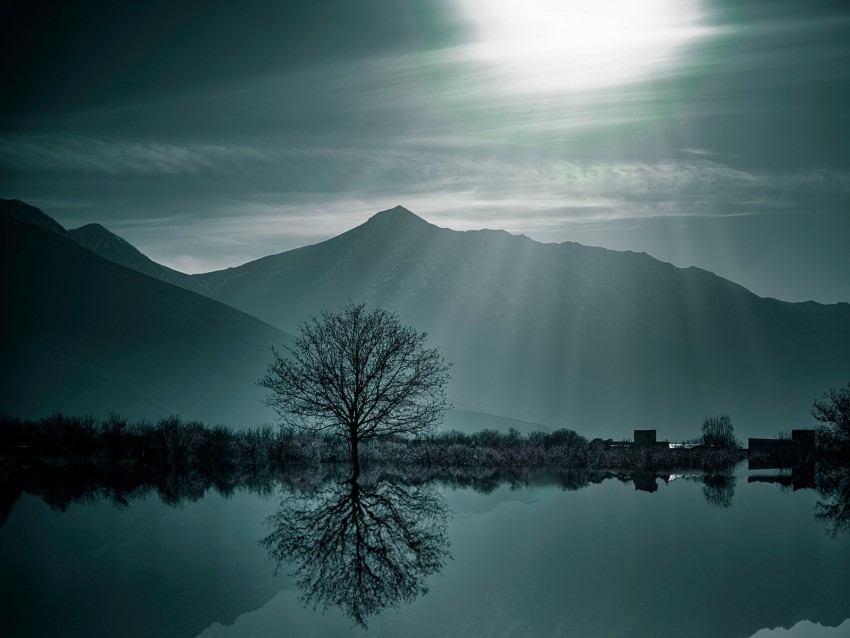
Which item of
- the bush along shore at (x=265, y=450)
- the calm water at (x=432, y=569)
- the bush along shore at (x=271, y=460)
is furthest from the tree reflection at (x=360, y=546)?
the bush along shore at (x=265, y=450)

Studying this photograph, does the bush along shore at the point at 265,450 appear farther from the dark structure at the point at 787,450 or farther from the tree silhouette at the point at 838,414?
the tree silhouette at the point at 838,414

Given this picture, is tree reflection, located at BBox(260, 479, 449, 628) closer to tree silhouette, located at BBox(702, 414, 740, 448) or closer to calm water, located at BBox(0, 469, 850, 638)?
calm water, located at BBox(0, 469, 850, 638)

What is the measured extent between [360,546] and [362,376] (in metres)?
19.6

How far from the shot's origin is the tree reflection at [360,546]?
1408 cm

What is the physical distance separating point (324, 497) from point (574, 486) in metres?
10.4

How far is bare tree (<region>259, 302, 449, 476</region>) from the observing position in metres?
36.7

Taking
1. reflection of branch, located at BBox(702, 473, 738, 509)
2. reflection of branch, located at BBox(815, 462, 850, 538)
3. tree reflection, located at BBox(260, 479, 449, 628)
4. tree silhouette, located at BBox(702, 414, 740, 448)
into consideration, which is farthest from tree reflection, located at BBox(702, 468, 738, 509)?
tree silhouette, located at BBox(702, 414, 740, 448)

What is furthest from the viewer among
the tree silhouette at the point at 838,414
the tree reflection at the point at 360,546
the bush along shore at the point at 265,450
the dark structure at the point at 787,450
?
the dark structure at the point at 787,450

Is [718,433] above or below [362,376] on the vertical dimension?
below

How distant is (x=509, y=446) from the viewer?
4772 centimetres

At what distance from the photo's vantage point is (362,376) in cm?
3694

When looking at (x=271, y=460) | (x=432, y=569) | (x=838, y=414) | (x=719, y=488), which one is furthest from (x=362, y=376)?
(x=838, y=414)

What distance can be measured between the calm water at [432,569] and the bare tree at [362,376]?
1101 centimetres

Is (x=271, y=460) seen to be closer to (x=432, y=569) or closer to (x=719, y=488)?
(x=719, y=488)
